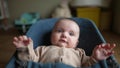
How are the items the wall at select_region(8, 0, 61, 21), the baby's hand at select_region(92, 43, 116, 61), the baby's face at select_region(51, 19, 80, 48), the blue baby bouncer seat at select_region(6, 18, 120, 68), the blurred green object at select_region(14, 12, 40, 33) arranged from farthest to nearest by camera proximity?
1. the wall at select_region(8, 0, 61, 21)
2. the blurred green object at select_region(14, 12, 40, 33)
3. the blue baby bouncer seat at select_region(6, 18, 120, 68)
4. the baby's face at select_region(51, 19, 80, 48)
5. the baby's hand at select_region(92, 43, 116, 61)

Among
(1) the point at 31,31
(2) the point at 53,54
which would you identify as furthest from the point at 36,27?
(2) the point at 53,54

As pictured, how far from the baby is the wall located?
1.26 metres

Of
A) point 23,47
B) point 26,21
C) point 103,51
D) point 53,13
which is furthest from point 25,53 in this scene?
point 53,13

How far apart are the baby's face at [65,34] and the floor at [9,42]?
1.92ft

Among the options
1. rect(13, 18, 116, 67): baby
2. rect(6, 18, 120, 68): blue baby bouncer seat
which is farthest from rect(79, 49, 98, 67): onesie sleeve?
rect(6, 18, 120, 68): blue baby bouncer seat

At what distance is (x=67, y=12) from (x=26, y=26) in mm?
450

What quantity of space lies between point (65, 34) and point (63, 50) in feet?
0.30

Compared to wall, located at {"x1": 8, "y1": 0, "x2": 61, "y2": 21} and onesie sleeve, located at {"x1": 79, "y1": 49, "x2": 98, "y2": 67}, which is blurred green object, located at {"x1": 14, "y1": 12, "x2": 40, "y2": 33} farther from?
onesie sleeve, located at {"x1": 79, "y1": 49, "x2": 98, "y2": 67}

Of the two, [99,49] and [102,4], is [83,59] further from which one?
[102,4]

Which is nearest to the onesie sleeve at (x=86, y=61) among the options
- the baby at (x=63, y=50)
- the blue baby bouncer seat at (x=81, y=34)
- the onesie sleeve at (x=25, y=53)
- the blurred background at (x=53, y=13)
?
the baby at (x=63, y=50)

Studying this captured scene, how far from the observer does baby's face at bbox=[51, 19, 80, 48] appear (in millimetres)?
1091

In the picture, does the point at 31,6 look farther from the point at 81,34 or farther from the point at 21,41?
the point at 21,41

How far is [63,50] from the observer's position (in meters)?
1.04

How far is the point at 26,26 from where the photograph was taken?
2.15 metres
